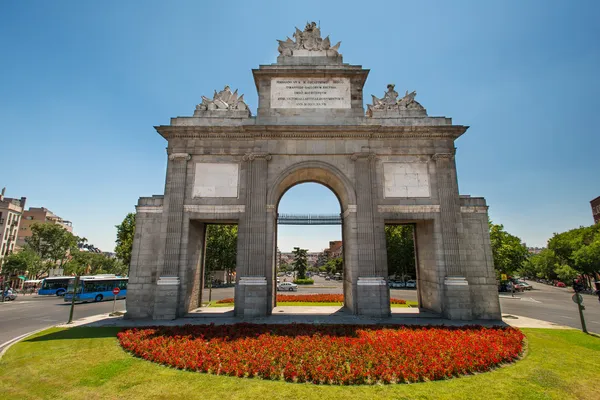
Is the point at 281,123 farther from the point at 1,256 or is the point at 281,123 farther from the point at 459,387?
the point at 1,256

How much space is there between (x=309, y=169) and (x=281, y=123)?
12.5ft

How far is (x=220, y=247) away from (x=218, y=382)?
50.8m

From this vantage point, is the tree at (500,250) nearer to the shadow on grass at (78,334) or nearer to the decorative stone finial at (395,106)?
the decorative stone finial at (395,106)

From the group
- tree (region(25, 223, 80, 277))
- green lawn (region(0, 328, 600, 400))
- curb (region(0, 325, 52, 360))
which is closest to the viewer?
green lawn (region(0, 328, 600, 400))

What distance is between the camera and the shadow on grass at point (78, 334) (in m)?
13.5

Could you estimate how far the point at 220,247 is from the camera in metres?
57.1

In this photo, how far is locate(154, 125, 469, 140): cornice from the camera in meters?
19.1

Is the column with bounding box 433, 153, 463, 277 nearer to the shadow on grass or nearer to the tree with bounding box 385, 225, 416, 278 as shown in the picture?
the shadow on grass

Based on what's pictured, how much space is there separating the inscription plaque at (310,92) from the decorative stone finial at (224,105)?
7.41ft

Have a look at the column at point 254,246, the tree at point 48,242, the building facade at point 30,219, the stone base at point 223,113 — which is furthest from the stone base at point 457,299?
the building facade at point 30,219

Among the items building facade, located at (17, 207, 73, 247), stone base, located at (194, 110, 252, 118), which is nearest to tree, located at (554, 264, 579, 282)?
stone base, located at (194, 110, 252, 118)

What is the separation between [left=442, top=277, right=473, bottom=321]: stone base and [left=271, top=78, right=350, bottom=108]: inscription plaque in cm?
1363

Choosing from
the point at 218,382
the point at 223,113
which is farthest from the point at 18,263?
the point at 218,382

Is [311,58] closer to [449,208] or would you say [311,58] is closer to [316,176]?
[316,176]
